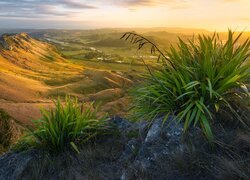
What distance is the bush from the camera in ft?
19.5

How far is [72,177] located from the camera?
5.26 meters

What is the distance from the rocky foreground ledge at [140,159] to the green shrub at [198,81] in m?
0.25

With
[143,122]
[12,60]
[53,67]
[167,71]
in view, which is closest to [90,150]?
[143,122]

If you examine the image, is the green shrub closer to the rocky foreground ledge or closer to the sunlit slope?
the rocky foreground ledge

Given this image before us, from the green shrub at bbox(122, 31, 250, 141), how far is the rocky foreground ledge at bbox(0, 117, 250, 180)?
25cm

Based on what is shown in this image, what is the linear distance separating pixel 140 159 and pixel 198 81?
1523mm

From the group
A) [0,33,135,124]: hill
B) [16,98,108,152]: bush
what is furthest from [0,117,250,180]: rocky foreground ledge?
[0,33,135,124]: hill

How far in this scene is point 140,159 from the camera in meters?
4.95

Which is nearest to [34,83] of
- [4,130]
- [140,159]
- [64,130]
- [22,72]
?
[22,72]

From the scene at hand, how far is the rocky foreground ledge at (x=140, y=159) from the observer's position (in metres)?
4.48

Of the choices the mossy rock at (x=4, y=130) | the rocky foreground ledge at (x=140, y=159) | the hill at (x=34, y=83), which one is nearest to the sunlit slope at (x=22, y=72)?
the hill at (x=34, y=83)

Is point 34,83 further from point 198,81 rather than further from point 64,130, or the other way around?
point 198,81

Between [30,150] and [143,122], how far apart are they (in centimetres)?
204

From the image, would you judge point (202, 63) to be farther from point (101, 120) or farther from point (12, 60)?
point (12, 60)
